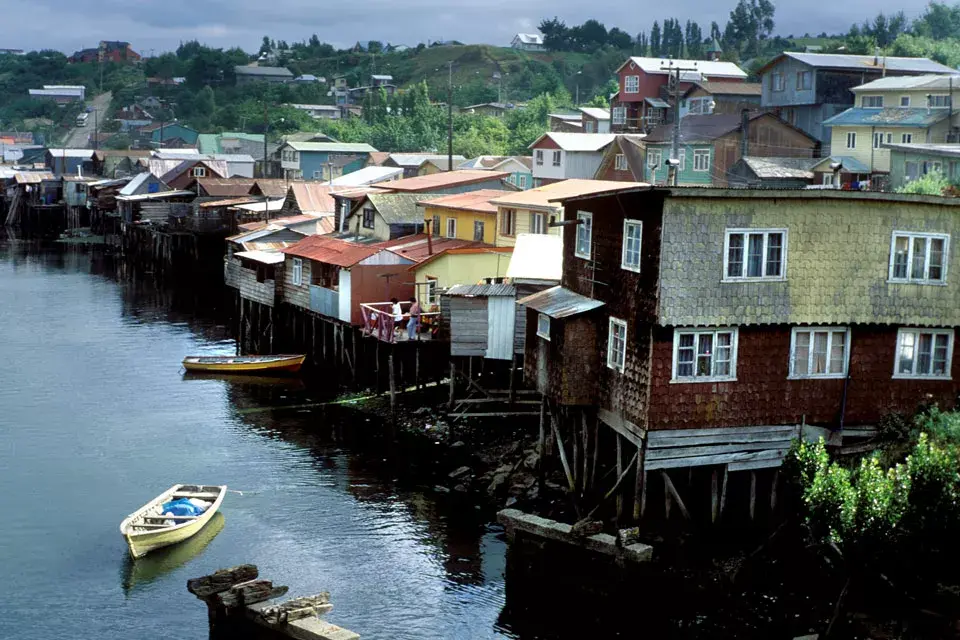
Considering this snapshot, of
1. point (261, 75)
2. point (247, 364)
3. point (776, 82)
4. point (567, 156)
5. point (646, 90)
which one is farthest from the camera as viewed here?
point (261, 75)

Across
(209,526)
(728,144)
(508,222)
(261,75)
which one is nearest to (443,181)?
(508,222)

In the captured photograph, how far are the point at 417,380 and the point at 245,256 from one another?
16.3 meters

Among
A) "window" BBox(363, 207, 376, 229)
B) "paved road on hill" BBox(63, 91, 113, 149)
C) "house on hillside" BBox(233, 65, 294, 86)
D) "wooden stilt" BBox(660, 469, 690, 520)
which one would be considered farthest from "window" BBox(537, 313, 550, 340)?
"house on hillside" BBox(233, 65, 294, 86)

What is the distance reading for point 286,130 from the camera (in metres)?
129

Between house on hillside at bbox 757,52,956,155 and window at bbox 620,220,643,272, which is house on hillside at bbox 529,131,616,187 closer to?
house on hillside at bbox 757,52,956,155

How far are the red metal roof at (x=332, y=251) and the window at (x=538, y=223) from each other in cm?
604

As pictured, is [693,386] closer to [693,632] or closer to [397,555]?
[693,632]

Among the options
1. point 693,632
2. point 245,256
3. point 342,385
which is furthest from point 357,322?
point 693,632

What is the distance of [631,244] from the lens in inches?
1051

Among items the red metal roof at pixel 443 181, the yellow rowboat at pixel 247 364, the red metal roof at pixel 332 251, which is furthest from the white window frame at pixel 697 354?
the red metal roof at pixel 443 181

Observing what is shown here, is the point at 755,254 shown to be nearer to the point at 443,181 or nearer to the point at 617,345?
the point at 617,345

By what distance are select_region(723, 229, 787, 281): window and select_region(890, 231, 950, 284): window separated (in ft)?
8.96

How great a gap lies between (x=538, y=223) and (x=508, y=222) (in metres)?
1.80

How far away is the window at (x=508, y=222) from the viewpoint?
149 feet
